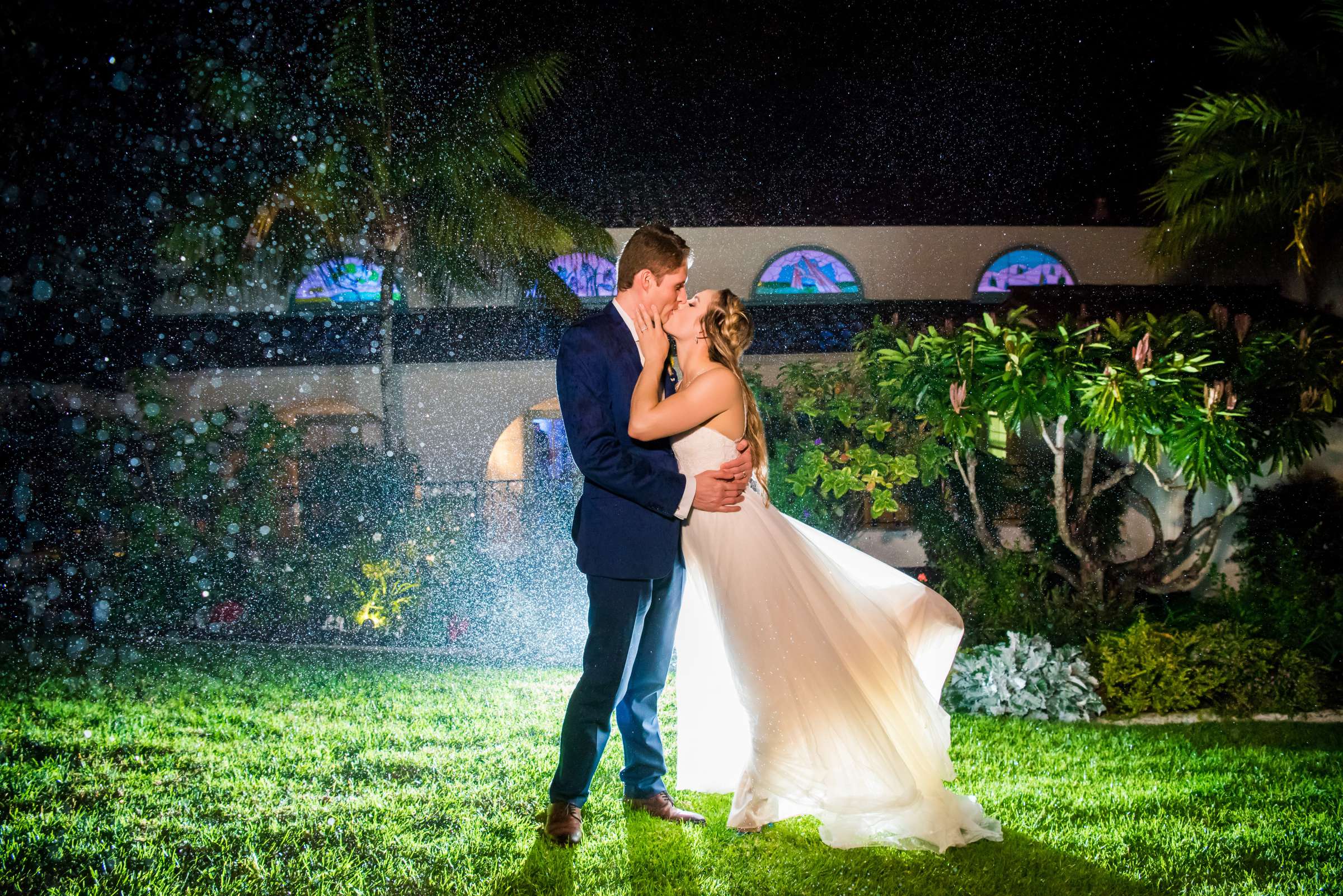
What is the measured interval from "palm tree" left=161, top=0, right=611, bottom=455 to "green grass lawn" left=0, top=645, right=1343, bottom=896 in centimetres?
791

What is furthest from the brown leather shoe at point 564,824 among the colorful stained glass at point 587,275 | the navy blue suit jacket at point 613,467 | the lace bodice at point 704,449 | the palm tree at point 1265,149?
the colorful stained glass at point 587,275

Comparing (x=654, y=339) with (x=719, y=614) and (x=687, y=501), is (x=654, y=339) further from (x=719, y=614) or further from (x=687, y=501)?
(x=719, y=614)

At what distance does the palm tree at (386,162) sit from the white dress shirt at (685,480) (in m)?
9.21

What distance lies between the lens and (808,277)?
14.1 metres

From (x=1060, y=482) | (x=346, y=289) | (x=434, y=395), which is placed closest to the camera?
(x=1060, y=482)

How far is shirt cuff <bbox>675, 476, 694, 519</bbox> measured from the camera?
327 centimetres

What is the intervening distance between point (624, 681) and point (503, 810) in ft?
3.25

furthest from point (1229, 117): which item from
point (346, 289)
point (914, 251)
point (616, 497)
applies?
point (346, 289)

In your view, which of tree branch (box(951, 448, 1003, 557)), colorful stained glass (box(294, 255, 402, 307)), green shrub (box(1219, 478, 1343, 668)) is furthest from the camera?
colorful stained glass (box(294, 255, 402, 307))

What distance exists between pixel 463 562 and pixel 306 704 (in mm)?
3872

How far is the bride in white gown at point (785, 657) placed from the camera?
326cm

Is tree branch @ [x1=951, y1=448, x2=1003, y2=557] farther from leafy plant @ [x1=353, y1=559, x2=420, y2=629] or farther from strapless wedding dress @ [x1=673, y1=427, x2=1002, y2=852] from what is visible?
leafy plant @ [x1=353, y1=559, x2=420, y2=629]

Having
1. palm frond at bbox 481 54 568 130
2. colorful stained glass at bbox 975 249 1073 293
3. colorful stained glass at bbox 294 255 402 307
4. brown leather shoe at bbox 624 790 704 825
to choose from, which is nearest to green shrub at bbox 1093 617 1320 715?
brown leather shoe at bbox 624 790 704 825

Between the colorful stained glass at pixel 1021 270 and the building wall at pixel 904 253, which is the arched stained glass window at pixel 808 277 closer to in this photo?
the building wall at pixel 904 253
